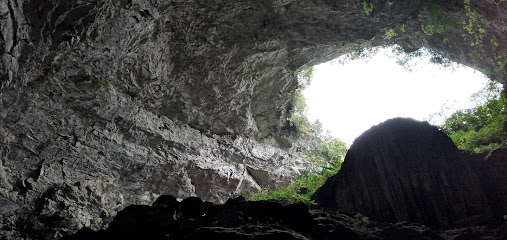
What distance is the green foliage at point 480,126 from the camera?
7.13 meters

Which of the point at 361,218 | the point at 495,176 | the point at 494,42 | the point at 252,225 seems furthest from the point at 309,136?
the point at 252,225

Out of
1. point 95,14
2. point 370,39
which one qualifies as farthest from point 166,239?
point 370,39

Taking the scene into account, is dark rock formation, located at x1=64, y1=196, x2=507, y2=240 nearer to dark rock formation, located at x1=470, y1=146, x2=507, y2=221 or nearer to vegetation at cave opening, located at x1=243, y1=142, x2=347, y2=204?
dark rock formation, located at x1=470, y1=146, x2=507, y2=221

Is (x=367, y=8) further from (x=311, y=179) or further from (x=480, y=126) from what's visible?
(x=311, y=179)

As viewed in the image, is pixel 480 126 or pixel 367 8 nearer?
pixel 480 126

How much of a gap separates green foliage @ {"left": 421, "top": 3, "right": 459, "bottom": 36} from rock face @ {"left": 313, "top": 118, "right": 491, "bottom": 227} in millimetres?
5140

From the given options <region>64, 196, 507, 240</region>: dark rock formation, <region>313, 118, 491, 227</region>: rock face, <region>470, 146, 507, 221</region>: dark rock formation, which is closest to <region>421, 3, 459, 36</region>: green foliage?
<region>313, 118, 491, 227</region>: rock face

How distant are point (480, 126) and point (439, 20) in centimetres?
407

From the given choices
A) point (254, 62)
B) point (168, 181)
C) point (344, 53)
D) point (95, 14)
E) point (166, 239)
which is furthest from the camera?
point (344, 53)

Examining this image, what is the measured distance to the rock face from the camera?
5969 millimetres

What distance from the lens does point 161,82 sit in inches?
447

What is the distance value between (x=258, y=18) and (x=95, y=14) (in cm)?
514

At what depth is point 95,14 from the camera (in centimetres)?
845

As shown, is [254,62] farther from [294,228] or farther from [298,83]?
[294,228]
